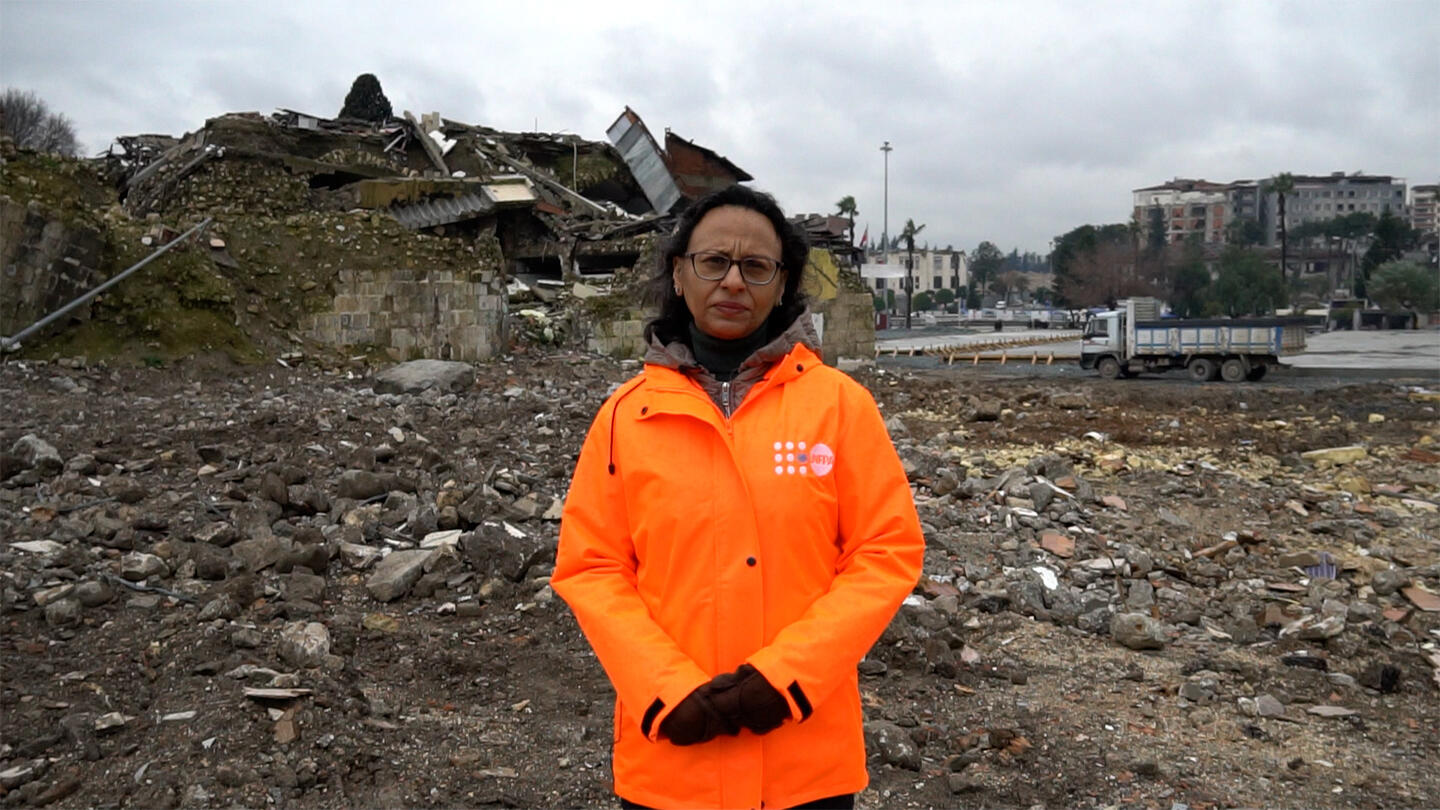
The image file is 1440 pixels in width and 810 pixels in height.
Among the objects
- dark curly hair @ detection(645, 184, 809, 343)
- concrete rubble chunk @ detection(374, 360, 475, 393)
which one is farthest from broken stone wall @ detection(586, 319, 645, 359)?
dark curly hair @ detection(645, 184, 809, 343)

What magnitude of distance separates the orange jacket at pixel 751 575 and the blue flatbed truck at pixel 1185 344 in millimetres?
22961

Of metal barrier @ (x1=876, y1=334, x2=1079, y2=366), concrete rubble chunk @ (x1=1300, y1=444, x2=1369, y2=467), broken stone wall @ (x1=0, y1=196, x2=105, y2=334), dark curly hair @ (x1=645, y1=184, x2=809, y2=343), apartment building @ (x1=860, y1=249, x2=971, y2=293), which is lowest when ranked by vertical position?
concrete rubble chunk @ (x1=1300, y1=444, x2=1369, y2=467)

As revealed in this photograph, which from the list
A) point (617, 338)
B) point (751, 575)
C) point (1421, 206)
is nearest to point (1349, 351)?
point (617, 338)

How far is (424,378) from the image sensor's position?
12.2m

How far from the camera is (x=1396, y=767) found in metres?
3.84

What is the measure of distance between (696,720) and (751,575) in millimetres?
279

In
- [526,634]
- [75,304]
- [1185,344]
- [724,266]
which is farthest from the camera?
[1185,344]

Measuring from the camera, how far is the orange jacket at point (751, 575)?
1.87 m

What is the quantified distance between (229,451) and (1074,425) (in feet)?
32.5

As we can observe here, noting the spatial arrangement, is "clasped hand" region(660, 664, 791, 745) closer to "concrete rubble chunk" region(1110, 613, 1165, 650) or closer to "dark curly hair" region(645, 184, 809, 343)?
"dark curly hair" region(645, 184, 809, 343)

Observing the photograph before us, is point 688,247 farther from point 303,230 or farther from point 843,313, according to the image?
point 843,313

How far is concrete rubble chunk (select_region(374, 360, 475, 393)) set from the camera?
1210 cm

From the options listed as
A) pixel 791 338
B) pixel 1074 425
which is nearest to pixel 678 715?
pixel 791 338

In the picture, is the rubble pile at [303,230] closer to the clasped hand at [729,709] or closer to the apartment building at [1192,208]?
the clasped hand at [729,709]
